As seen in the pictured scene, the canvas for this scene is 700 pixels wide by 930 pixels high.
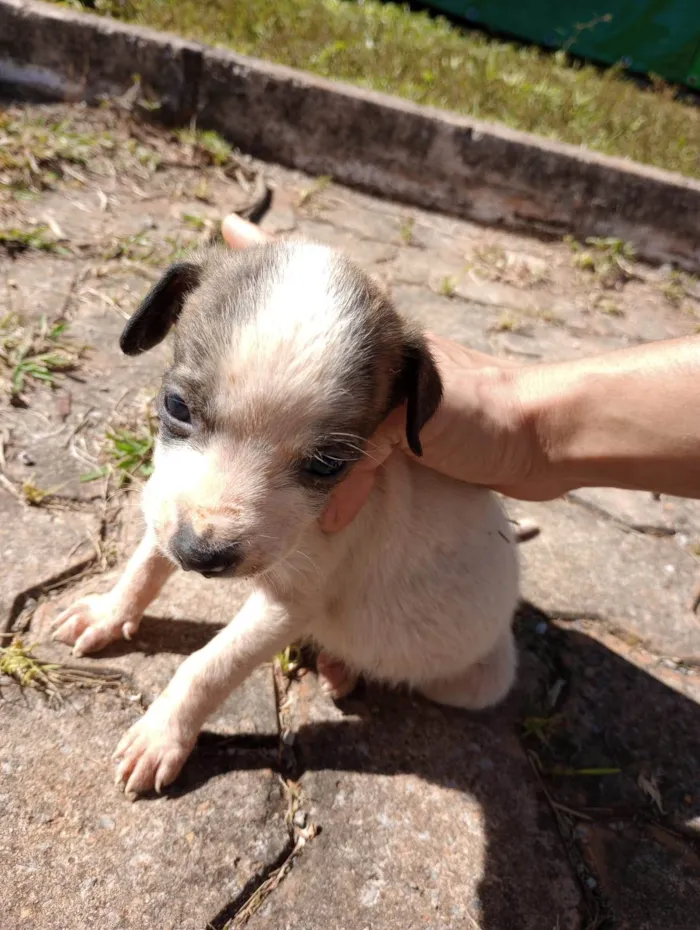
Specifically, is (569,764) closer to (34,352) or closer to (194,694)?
(194,694)

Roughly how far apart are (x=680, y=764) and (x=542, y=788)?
621mm

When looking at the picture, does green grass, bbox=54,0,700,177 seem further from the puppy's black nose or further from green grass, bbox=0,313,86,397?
the puppy's black nose

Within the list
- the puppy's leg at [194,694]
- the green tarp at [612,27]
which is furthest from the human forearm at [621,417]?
the green tarp at [612,27]

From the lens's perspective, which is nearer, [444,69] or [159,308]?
[159,308]

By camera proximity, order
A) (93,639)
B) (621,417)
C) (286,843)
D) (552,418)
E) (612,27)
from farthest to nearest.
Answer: (612,27) → (552,418) → (621,417) → (93,639) → (286,843)

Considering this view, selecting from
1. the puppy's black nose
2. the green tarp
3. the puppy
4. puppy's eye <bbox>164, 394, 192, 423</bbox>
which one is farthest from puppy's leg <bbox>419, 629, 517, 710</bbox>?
the green tarp

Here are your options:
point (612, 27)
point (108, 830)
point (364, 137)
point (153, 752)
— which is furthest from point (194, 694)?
point (612, 27)

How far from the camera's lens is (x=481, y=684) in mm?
2688

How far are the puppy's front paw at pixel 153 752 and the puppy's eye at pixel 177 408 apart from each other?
94cm

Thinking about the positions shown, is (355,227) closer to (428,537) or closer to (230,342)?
(428,537)

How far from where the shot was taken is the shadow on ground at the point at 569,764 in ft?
7.77

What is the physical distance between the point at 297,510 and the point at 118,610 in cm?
96

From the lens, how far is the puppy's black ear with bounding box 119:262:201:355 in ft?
7.09

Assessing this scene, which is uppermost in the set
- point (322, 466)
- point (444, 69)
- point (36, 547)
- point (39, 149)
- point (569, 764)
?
point (444, 69)
